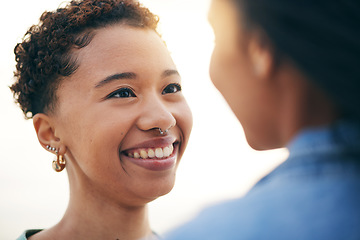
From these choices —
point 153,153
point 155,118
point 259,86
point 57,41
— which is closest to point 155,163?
point 153,153

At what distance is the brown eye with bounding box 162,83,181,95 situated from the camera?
1.92 metres

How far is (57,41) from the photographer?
186 centimetres

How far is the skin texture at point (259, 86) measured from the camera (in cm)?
71

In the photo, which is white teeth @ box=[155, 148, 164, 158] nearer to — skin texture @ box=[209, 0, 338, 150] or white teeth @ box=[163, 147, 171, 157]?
white teeth @ box=[163, 147, 171, 157]

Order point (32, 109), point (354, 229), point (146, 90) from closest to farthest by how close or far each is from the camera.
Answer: point (354, 229), point (146, 90), point (32, 109)

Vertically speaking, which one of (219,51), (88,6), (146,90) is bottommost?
(219,51)

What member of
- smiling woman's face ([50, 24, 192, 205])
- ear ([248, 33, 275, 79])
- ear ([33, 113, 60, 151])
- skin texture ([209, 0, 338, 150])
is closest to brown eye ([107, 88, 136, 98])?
smiling woman's face ([50, 24, 192, 205])

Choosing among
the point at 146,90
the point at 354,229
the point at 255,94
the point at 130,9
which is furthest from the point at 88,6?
the point at 354,229

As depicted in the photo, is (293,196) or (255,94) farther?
(255,94)

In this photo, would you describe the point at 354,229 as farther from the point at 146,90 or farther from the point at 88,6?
the point at 88,6

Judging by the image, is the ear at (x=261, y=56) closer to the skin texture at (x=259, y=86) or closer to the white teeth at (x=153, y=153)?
the skin texture at (x=259, y=86)

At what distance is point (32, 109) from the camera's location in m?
2.09

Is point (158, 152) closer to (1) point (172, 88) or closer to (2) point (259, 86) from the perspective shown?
(1) point (172, 88)

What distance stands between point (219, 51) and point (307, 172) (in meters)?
0.34
